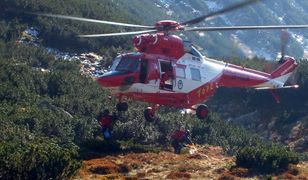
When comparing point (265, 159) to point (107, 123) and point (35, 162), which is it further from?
point (35, 162)

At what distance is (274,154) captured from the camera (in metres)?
15.6

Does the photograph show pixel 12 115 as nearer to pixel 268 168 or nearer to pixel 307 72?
pixel 268 168

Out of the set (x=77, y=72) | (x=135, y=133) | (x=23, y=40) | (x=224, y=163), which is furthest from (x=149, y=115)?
(x=23, y=40)

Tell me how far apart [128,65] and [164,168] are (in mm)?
4604

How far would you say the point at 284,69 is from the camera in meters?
24.6

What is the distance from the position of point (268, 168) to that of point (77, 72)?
1808 centimetres

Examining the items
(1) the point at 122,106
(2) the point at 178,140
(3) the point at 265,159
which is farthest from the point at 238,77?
(3) the point at 265,159

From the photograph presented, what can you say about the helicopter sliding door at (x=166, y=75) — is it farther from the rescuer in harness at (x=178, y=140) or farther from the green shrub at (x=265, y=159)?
the green shrub at (x=265, y=159)

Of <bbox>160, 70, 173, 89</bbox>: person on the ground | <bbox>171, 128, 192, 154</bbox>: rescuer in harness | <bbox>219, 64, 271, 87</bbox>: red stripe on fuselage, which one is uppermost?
<bbox>219, 64, 271, 87</bbox>: red stripe on fuselage

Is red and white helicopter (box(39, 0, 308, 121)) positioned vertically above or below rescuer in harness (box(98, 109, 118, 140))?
above

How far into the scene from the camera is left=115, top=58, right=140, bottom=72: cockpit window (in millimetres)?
19016

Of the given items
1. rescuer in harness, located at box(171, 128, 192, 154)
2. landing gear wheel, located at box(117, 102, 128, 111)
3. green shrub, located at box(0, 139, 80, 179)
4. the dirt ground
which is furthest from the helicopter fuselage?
green shrub, located at box(0, 139, 80, 179)

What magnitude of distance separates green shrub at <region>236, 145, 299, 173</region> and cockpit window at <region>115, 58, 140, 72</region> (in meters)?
4.95

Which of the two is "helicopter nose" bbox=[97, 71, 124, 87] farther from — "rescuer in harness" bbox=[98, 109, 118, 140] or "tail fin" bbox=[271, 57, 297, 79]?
"tail fin" bbox=[271, 57, 297, 79]
